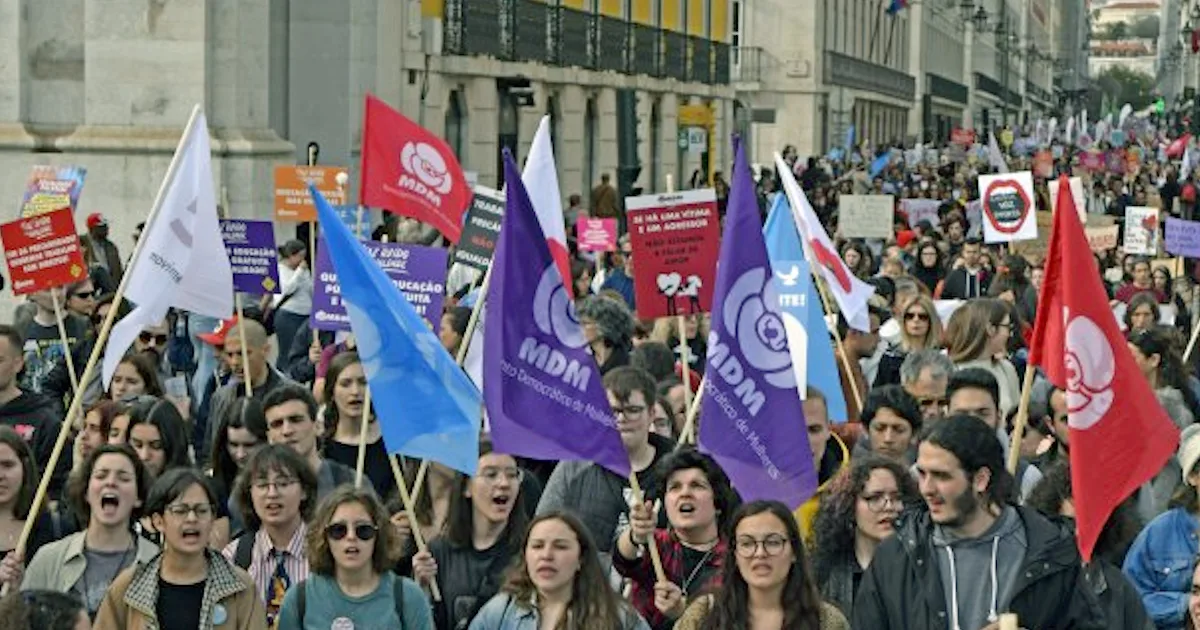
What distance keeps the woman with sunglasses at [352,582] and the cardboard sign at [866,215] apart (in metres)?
18.2

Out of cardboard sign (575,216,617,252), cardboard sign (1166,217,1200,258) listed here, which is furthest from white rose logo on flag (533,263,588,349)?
cardboard sign (575,216,617,252)

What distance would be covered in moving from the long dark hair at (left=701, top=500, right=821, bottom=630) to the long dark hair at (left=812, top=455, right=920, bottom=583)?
0.70 metres

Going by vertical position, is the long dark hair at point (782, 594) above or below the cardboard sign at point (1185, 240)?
below

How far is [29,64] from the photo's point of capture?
2614 centimetres

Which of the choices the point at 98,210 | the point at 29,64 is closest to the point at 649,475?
the point at 98,210

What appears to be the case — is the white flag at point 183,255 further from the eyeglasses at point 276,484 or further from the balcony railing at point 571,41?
the balcony railing at point 571,41

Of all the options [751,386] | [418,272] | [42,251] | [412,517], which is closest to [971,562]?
[751,386]

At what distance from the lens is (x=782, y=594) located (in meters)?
7.48

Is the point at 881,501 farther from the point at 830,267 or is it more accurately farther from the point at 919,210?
the point at 919,210

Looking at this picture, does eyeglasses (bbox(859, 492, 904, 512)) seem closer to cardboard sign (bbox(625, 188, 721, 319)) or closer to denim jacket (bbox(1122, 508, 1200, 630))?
denim jacket (bbox(1122, 508, 1200, 630))

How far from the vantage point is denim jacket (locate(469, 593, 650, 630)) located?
301 inches

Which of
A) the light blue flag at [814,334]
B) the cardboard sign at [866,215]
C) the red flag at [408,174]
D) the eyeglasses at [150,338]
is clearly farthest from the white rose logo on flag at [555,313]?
the cardboard sign at [866,215]

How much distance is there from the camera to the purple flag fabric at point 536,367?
8.55 metres

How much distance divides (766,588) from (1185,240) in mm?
13303
